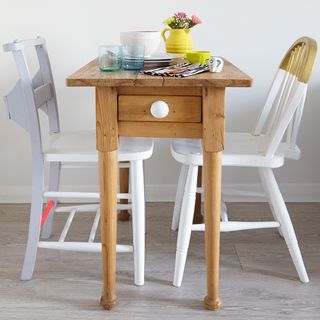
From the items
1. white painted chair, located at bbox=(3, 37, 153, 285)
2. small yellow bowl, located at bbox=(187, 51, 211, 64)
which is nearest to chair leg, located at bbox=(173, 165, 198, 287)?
white painted chair, located at bbox=(3, 37, 153, 285)

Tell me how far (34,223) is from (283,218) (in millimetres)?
881

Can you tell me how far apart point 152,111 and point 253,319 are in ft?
2.36


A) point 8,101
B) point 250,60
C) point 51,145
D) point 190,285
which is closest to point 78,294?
point 190,285

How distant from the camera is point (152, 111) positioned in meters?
1.47

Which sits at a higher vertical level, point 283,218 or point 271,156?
point 271,156

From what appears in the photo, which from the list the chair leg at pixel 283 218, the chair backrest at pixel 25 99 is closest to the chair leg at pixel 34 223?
the chair backrest at pixel 25 99

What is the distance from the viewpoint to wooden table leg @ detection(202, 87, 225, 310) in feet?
4.77

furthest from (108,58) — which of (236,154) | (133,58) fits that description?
(236,154)

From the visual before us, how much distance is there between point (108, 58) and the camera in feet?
5.18

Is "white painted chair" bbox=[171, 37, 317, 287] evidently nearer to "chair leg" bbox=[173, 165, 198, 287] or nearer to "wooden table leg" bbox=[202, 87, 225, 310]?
"chair leg" bbox=[173, 165, 198, 287]

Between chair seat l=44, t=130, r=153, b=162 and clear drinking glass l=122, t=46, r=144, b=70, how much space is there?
286 mm

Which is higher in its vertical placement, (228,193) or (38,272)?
(228,193)

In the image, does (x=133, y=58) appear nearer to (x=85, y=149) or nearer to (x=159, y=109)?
(x=159, y=109)

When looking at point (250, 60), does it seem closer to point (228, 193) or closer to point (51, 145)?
point (228, 193)
